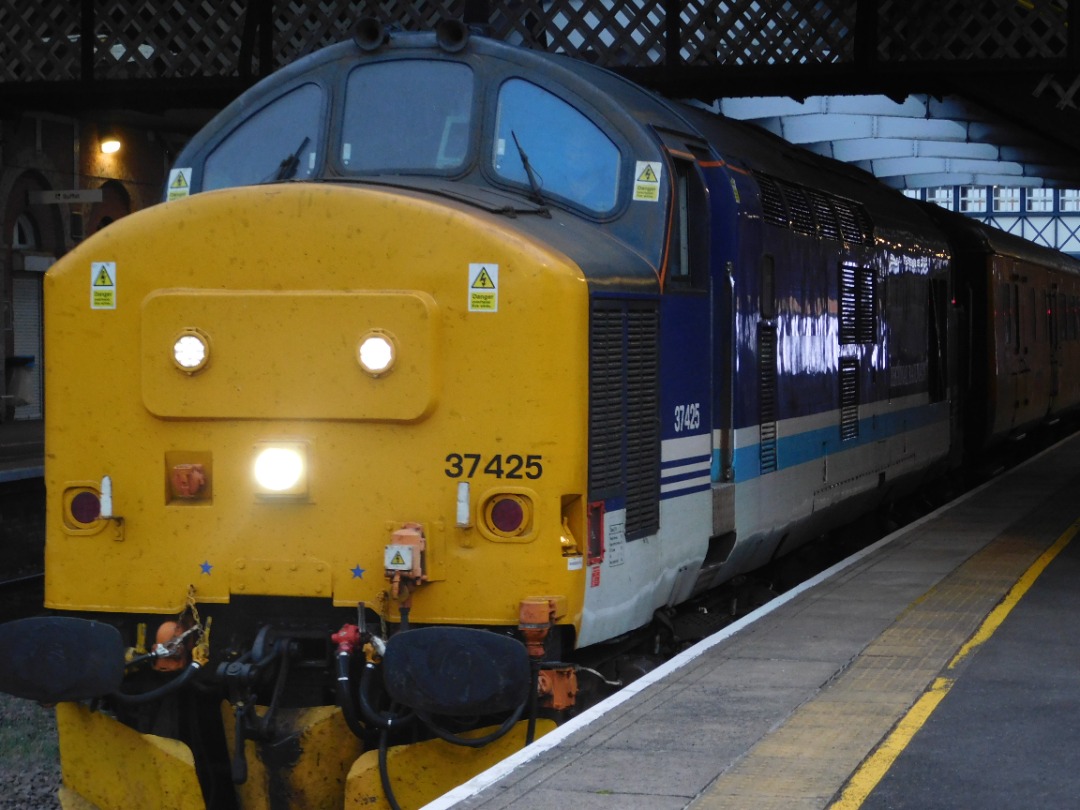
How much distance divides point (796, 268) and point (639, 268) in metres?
2.79

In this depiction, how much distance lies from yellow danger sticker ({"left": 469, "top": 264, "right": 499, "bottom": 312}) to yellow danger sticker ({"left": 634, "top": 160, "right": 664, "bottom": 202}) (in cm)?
129

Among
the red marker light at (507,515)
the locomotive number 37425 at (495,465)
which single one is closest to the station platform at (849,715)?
the red marker light at (507,515)

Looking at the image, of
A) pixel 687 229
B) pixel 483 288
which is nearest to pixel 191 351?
pixel 483 288

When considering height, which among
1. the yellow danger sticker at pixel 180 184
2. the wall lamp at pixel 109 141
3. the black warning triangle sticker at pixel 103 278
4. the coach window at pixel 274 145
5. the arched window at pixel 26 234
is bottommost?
the black warning triangle sticker at pixel 103 278

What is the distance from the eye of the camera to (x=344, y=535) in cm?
651

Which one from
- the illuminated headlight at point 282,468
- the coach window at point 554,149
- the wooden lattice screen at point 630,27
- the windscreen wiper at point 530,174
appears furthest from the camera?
the wooden lattice screen at point 630,27

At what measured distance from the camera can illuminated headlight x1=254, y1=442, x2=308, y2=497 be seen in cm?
651

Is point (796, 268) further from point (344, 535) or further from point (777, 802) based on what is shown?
point (777, 802)

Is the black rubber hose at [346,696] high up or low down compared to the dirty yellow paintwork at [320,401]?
down

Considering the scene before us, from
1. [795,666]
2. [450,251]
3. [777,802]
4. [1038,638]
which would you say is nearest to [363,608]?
[450,251]

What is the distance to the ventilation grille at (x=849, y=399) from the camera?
1109 centimetres

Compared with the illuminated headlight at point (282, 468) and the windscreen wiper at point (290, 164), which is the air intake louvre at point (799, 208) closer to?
the windscreen wiper at point (290, 164)

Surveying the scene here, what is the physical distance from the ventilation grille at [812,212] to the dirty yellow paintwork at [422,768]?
3.66m

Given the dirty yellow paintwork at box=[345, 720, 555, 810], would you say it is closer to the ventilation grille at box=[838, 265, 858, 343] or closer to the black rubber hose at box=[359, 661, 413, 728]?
the black rubber hose at box=[359, 661, 413, 728]
